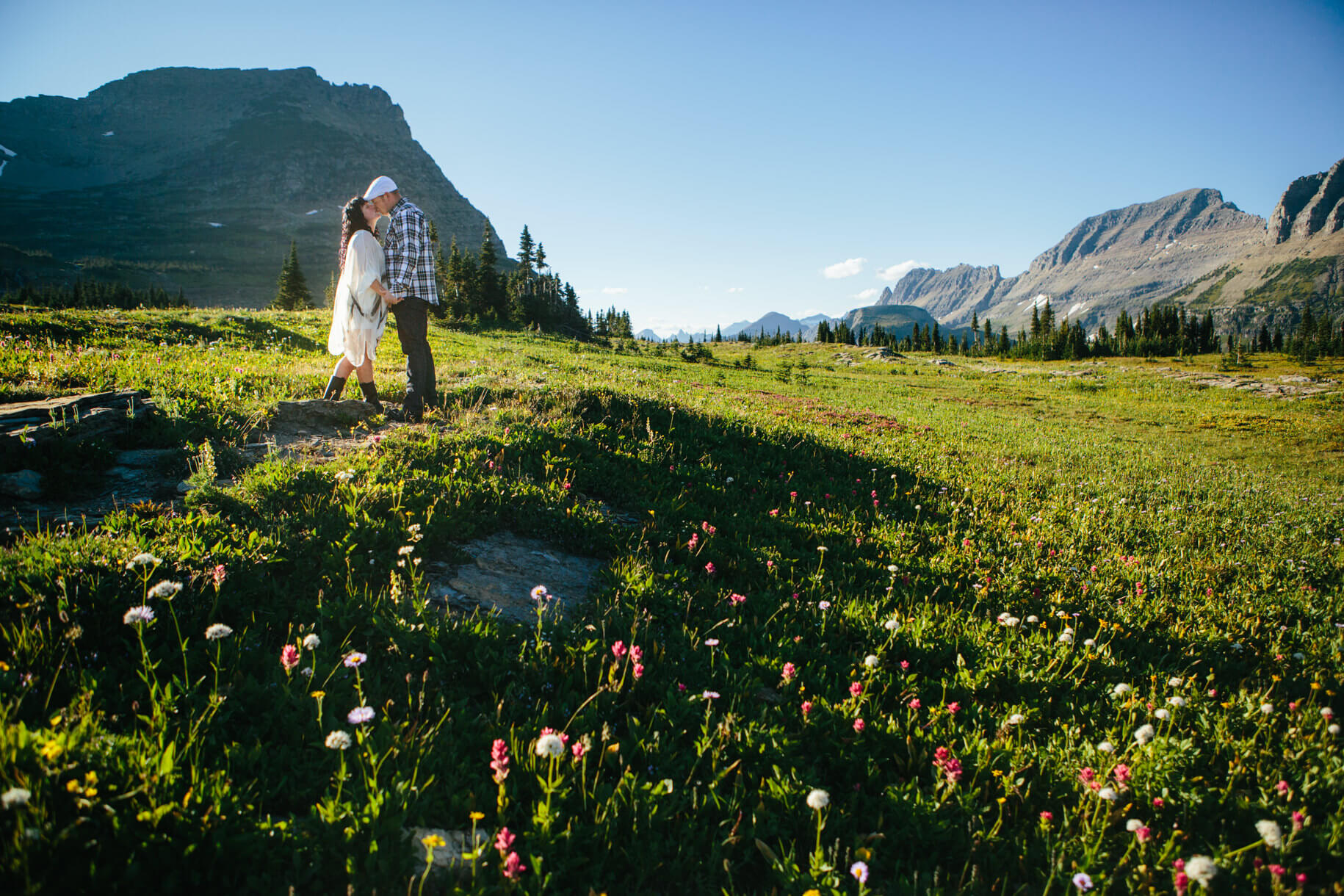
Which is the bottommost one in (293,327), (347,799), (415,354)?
(347,799)

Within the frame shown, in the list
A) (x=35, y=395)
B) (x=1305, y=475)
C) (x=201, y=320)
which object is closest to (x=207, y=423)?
(x=35, y=395)

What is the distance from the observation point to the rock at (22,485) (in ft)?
14.0

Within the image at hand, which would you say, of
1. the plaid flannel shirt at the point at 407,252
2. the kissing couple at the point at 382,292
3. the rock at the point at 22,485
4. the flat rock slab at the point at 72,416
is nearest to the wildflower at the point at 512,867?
the rock at the point at 22,485

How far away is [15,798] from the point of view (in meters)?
1.67

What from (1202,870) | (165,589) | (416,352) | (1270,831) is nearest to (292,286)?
(416,352)

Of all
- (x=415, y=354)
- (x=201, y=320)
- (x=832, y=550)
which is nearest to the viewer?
(x=832, y=550)

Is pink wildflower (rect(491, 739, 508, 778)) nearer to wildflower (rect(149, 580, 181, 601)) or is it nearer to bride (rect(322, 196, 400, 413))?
wildflower (rect(149, 580, 181, 601))

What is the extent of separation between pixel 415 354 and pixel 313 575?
504cm

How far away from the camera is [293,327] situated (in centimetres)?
1759

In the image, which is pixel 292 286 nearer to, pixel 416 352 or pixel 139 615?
pixel 416 352

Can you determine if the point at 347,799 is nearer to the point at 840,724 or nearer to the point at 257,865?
the point at 257,865

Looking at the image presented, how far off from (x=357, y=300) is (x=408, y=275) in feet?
2.60

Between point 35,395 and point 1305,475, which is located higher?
point 35,395

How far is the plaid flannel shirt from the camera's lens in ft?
26.4
